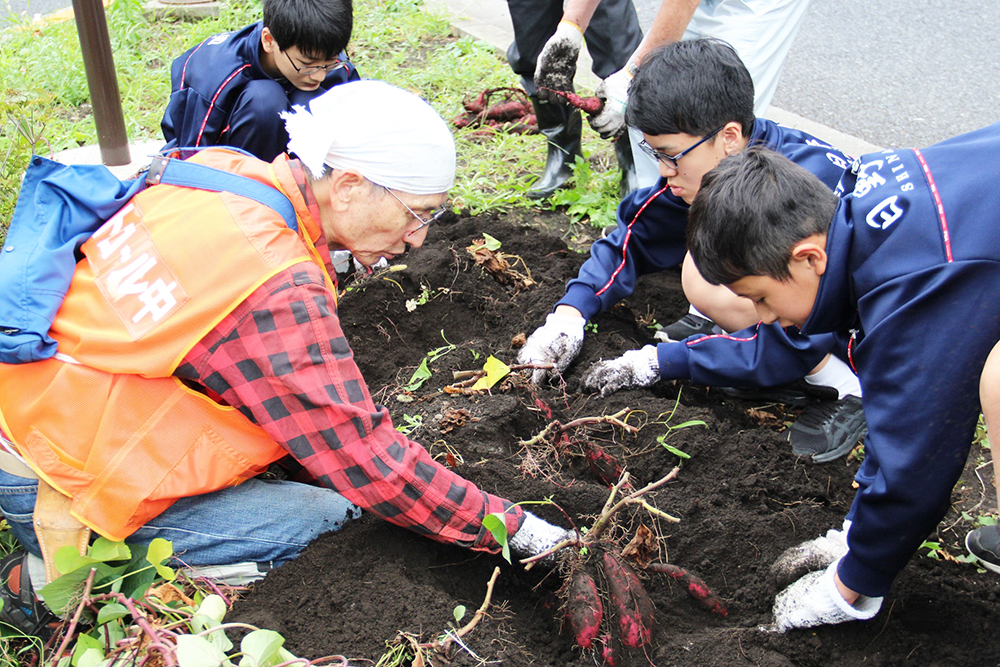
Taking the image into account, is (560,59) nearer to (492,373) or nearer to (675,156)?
(675,156)

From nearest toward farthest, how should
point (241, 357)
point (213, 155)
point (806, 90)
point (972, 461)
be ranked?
1. point (241, 357)
2. point (213, 155)
3. point (972, 461)
4. point (806, 90)

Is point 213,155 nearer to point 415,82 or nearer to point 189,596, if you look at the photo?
point 189,596

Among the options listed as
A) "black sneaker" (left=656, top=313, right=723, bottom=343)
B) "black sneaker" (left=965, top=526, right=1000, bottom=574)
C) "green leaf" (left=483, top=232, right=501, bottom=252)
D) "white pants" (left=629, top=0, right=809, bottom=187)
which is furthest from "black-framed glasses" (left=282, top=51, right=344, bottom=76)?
"black sneaker" (left=965, top=526, right=1000, bottom=574)

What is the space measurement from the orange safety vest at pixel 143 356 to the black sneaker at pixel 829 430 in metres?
1.63

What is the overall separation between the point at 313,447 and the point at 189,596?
1.96 ft

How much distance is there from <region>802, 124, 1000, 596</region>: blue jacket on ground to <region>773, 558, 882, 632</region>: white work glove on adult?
0.08m

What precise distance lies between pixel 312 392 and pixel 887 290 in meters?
1.19

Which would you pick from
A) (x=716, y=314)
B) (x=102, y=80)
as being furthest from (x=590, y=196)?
(x=102, y=80)

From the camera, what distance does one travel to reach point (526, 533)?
6.62ft

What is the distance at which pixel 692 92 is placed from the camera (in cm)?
252

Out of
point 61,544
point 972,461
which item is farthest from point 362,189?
point 972,461

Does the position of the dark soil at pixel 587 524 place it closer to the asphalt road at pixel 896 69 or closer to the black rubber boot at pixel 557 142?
the black rubber boot at pixel 557 142

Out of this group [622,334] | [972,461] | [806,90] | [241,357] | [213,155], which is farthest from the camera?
[806,90]

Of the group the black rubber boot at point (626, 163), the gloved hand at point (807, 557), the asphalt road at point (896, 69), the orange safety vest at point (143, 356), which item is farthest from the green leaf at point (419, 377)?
the asphalt road at point (896, 69)
